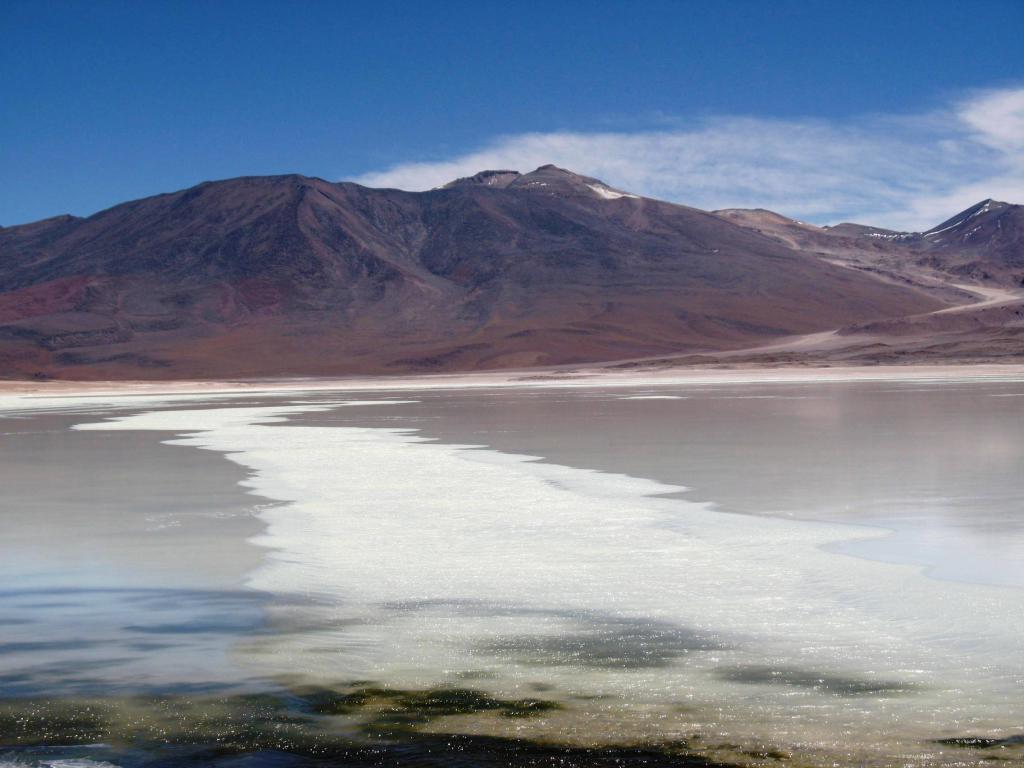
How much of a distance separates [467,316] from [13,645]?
367 ft

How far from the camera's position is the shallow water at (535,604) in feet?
14.2

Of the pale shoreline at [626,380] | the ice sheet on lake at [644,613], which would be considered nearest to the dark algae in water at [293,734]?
the ice sheet on lake at [644,613]

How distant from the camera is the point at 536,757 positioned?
397cm

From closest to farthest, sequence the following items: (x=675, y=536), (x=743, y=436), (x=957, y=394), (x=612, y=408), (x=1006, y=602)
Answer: (x=1006, y=602), (x=675, y=536), (x=743, y=436), (x=612, y=408), (x=957, y=394)

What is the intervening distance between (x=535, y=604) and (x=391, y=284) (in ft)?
393

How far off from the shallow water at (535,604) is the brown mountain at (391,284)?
273ft

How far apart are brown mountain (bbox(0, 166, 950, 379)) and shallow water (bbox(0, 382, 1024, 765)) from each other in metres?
83.1

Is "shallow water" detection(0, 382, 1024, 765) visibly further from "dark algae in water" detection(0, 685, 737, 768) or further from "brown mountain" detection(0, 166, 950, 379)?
"brown mountain" detection(0, 166, 950, 379)

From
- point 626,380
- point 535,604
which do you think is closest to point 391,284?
point 626,380

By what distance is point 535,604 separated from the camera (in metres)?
6.27

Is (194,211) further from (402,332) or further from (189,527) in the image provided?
(189,527)

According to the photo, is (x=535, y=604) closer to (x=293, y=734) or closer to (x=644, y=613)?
(x=644, y=613)

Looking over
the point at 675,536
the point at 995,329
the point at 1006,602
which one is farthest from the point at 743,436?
the point at 995,329

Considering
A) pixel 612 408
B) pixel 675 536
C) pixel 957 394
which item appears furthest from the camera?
pixel 957 394
